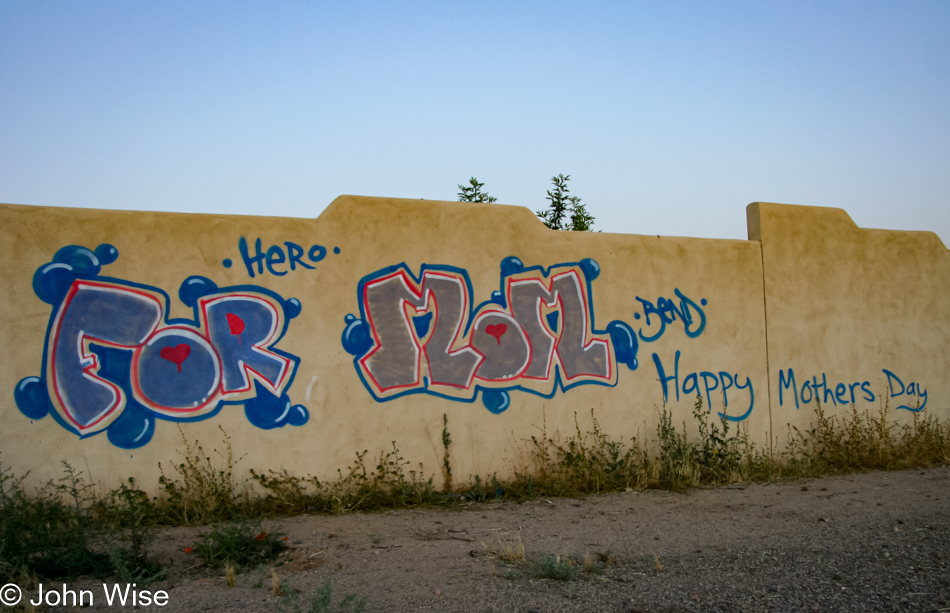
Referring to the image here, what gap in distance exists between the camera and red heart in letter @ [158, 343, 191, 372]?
209 inches

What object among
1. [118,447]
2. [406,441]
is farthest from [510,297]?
[118,447]

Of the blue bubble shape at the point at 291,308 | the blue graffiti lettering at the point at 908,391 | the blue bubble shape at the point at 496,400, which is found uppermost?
the blue bubble shape at the point at 291,308

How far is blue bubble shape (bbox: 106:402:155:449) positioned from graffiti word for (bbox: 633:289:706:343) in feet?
14.0

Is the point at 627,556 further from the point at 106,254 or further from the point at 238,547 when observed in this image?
the point at 106,254

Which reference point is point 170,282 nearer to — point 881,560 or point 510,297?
point 510,297

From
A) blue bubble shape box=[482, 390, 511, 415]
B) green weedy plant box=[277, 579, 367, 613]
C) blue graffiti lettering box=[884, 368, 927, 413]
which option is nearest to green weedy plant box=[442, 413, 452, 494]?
blue bubble shape box=[482, 390, 511, 415]

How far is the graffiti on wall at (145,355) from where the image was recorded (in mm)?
5105

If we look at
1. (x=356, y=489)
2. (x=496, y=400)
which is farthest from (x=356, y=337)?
(x=496, y=400)

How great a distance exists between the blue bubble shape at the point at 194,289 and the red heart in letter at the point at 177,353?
33cm

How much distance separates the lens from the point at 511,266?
6.27m

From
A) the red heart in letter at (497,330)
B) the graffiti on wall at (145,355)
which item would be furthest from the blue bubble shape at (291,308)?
the red heart in letter at (497,330)

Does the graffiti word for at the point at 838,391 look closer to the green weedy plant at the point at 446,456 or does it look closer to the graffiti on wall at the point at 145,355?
the green weedy plant at the point at 446,456

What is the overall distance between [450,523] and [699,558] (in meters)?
1.83

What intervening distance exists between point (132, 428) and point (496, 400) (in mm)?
2891
